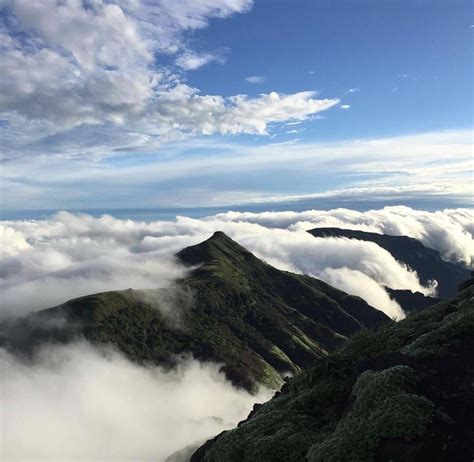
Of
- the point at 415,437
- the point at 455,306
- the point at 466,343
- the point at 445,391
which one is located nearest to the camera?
the point at 415,437

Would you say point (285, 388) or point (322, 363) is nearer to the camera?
point (322, 363)

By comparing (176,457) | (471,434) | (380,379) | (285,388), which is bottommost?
(176,457)

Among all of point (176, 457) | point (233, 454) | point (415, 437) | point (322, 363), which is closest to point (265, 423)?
point (233, 454)

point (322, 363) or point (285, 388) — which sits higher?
point (322, 363)

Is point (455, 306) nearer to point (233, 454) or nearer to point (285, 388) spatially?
point (285, 388)

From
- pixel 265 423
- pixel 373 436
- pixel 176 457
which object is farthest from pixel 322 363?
pixel 176 457

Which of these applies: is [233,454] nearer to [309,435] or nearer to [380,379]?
[309,435]

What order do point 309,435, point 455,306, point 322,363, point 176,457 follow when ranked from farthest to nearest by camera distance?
point 176,457 → point 455,306 → point 322,363 → point 309,435
